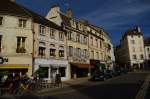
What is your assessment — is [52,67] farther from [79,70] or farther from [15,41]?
[79,70]

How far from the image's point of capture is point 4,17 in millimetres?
26156

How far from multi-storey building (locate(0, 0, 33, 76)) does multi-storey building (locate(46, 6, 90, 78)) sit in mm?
8958

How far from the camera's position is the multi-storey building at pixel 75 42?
35.9 meters

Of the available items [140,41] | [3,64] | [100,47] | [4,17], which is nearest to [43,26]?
[4,17]

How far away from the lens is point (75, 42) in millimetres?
37750

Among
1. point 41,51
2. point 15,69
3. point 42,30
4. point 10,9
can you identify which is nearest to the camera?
point 15,69

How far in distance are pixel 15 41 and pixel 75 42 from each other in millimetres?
13438

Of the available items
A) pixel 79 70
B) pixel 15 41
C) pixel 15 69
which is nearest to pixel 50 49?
pixel 15 41

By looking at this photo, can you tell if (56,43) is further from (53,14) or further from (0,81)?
(0,81)

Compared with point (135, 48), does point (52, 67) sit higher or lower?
lower

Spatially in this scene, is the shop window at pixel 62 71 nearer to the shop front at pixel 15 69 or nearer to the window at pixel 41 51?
the window at pixel 41 51

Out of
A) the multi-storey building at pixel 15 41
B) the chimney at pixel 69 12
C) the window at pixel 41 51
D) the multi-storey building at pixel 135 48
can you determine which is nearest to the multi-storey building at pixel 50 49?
the window at pixel 41 51

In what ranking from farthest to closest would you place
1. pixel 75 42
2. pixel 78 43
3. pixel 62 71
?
1. pixel 78 43
2. pixel 75 42
3. pixel 62 71

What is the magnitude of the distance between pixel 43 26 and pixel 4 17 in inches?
234
